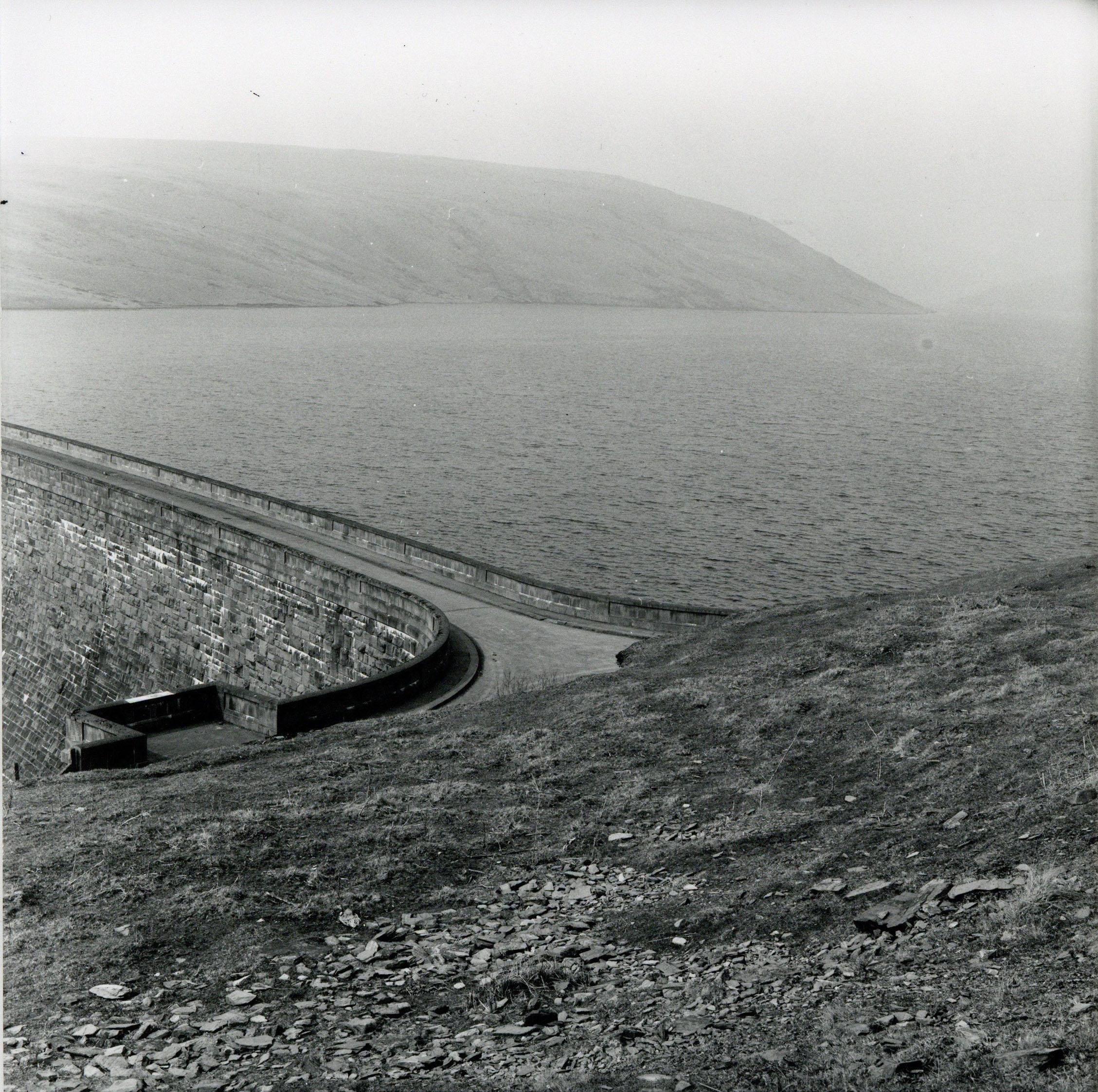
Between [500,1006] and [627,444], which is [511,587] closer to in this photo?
[500,1006]

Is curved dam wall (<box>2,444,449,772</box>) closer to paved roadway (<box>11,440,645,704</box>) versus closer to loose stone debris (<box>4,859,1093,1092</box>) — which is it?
paved roadway (<box>11,440,645,704</box>)

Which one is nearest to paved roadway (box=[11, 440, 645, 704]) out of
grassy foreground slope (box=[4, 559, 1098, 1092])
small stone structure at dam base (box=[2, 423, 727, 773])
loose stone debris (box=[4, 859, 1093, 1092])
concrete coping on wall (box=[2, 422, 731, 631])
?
small stone structure at dam base (box=[2, 423, 727, 773])

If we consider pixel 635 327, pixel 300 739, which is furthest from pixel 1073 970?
pixel 635 327

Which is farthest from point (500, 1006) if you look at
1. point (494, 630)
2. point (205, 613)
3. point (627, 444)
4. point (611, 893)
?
point (627, 444)

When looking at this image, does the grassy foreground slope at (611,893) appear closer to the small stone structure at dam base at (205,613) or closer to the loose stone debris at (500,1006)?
the loose stone debris at (500,1006)

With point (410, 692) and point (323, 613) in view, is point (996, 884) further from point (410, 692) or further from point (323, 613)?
point (323, 613)

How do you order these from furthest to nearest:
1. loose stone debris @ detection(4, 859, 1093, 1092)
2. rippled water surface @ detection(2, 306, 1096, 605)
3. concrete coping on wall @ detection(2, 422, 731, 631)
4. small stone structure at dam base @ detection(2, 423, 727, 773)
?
rippled water surface @ detection(2, 306, 1096, 605), concrete coping on wall @ detection(2, 422, 731, 631), small stone structure at dam base @ detection(2, 423, 727, 773), loose stone debris @ detection(4, 859, 1093, 1092)
